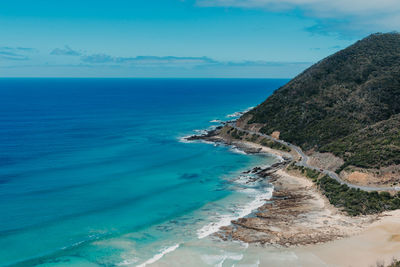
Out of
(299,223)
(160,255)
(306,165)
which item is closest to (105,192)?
(160,255)

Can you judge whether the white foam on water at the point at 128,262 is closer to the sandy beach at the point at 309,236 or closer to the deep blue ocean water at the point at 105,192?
the deep blue ocean water at the point at 105,192

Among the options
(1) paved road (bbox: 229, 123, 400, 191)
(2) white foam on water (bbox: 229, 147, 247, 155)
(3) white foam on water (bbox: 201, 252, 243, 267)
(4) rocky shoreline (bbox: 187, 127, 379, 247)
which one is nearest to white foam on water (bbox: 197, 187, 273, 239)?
(4) rocky shoreline (bbox: 187, 127, 379, 247)

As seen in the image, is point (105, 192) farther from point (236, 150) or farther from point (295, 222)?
point (236, 150)

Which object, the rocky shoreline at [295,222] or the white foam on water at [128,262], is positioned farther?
the rocky shoreline at [295,222]

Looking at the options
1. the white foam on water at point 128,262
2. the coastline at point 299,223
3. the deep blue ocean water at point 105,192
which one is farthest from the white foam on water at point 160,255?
the coastline at point 299,223

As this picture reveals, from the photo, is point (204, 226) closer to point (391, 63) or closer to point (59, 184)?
point (59, 184)

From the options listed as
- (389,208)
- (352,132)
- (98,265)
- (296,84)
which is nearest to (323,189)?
(389,208)
